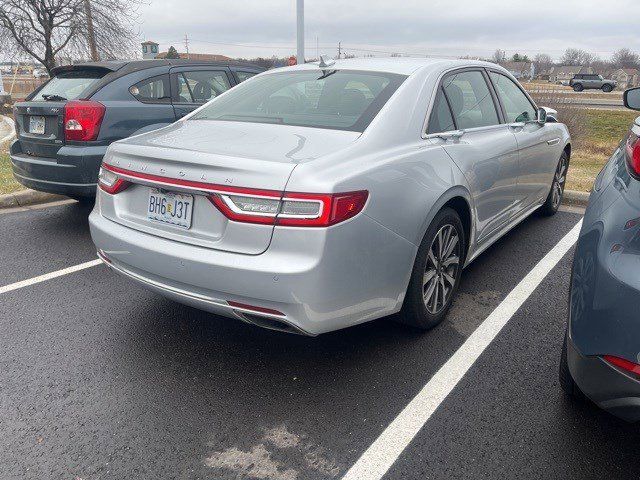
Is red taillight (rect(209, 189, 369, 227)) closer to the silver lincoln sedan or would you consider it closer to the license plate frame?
the silver lincoln sedan

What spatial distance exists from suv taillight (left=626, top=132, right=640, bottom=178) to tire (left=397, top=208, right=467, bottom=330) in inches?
42.4

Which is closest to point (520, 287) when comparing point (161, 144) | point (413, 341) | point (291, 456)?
point (413, 341)

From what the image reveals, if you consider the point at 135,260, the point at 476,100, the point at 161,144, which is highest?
the point at 476,100

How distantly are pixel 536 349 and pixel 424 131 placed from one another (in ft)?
4.65

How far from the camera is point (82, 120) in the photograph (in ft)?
15.7

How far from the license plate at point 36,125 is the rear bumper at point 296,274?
111 inches

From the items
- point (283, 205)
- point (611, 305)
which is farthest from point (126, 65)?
point (611, 305)

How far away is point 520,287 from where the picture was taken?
4.01 m

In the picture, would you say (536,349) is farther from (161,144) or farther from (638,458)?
(161,144)

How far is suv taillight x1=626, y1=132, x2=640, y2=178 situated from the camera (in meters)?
2.04

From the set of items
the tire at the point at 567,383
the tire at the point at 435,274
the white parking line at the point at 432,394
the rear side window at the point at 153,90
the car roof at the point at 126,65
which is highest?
the car roof at the point at 126,65

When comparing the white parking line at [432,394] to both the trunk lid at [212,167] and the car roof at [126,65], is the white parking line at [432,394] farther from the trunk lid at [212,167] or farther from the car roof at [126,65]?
the car roof at [126,65]

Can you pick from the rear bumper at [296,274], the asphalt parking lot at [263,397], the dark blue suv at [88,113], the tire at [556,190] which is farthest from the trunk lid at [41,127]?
the tire at [556,190]

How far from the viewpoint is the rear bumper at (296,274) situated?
2352mm
